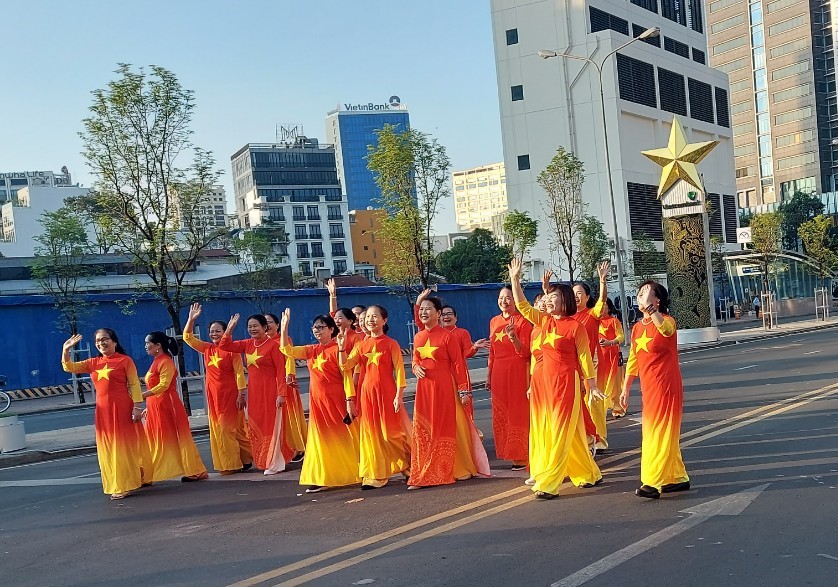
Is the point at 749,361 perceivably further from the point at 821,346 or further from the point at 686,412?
the point at 686,412

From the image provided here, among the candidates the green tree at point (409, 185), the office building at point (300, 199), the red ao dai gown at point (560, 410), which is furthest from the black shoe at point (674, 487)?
the office building at point (300, 199)

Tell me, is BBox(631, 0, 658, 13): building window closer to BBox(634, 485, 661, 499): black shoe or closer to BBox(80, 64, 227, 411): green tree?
BBox(80, 64, 227, 411): green tree

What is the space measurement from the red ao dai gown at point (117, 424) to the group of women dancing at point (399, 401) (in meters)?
0.02

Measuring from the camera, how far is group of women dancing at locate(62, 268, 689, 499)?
7.34m

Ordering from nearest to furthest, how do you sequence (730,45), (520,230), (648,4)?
1. (520,230)
2. (648,4)
3. (730,45)

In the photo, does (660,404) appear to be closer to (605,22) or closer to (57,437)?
(57,437)

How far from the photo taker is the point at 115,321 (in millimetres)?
28531

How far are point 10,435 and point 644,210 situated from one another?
4765 centimetres

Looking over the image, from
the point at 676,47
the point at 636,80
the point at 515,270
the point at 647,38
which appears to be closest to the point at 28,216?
the point at 636,80

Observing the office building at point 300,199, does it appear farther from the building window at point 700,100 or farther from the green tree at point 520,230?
the green tree at point 520,230

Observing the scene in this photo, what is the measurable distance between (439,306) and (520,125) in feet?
169

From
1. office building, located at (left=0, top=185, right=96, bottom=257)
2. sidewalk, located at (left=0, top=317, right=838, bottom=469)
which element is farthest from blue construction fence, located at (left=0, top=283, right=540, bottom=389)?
office building, located at (left=0, top=185, right=96, bottom=257)

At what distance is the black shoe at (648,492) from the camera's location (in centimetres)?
693

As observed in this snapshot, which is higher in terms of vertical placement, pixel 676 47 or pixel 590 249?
pixel 676 47
